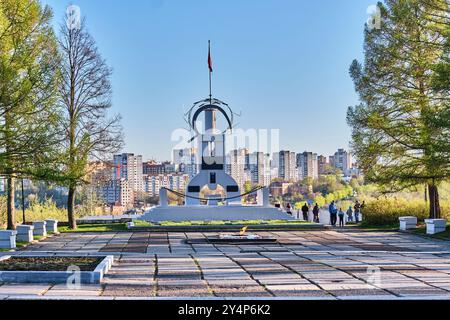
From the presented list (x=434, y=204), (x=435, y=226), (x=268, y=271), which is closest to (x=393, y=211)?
(x=434, y=204)

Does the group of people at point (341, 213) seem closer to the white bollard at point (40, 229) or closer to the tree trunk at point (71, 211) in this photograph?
the tree trunk at point (71, 211)

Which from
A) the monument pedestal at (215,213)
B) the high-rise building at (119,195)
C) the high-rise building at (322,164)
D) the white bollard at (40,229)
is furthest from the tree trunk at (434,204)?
the high-rise building at (322,164)

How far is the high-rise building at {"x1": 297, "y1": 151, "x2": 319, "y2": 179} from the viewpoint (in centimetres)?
5259

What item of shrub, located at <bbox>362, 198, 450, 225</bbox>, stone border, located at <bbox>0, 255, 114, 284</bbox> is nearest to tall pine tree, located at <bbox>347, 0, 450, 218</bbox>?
shrub, located at <bbox>362, 198, 450, 225</bbox>

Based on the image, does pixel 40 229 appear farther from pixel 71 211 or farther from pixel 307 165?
pixel 307 165

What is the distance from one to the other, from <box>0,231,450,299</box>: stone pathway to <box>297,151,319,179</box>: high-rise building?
112ft

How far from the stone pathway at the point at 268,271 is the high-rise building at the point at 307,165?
34.1 m

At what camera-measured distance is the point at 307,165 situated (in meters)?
53.2

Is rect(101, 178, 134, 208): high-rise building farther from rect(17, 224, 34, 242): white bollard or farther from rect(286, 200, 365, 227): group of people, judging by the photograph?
rect(17, 224, 34, 242): white bollard

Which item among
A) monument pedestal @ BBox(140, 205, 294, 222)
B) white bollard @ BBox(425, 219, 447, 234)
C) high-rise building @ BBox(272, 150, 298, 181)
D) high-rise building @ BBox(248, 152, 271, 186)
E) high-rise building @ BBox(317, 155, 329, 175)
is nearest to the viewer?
white bollard @ BBox(425, 219, 447, 234)

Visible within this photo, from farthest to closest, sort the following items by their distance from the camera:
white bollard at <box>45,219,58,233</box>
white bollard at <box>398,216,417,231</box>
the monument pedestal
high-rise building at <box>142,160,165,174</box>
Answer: high-rise building at <box>142,160,165,174</box>, the monument pedestal, white bollard at <box>398,216,417,231</box>, white bollard at <box>45,219,58,233</box>

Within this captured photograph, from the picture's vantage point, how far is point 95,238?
20875mm

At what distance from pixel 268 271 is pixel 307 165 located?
42.8m
